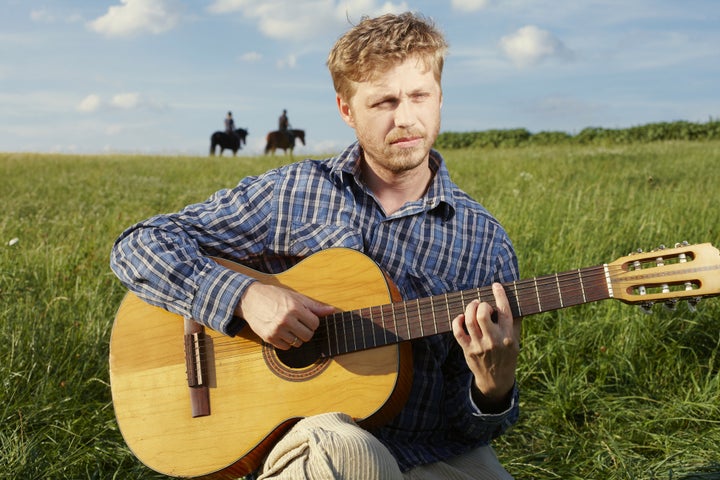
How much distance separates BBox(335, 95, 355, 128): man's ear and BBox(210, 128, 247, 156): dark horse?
26623mm

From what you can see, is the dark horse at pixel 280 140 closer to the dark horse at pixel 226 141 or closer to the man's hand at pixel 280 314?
the dark horse at pixel 226 141

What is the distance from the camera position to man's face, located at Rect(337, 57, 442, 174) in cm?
221

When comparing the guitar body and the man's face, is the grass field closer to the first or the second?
the guitar body

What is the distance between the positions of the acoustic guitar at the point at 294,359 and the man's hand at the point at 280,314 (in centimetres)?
7

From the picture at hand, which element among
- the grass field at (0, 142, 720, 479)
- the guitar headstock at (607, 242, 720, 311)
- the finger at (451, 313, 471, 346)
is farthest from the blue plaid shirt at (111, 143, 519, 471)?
the grass field at (0, 142, 720, 479)

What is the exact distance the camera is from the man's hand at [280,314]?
207 centimetres

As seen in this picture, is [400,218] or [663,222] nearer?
[400,218]

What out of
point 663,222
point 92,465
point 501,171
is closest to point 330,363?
point 92,465

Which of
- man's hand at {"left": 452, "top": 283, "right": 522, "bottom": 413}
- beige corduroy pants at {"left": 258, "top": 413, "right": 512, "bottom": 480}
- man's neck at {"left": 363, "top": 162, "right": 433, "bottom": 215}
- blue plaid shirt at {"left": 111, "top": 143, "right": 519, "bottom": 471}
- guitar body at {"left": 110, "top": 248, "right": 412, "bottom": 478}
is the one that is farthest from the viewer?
man's neck at {"left": 363, "top": 162, "right": 433, "bottom": 215}

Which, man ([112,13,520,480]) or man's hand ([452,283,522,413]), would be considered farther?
man ([112,13,520,480])

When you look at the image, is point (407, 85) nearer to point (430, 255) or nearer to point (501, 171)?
point (430, 255)

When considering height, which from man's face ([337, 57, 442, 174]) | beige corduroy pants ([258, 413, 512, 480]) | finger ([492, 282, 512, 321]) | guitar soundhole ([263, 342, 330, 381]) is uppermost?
man's face ([337, 57, 442, 174])

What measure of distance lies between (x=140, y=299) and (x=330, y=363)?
0.79 meters

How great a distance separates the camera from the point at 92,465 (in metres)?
3.08
